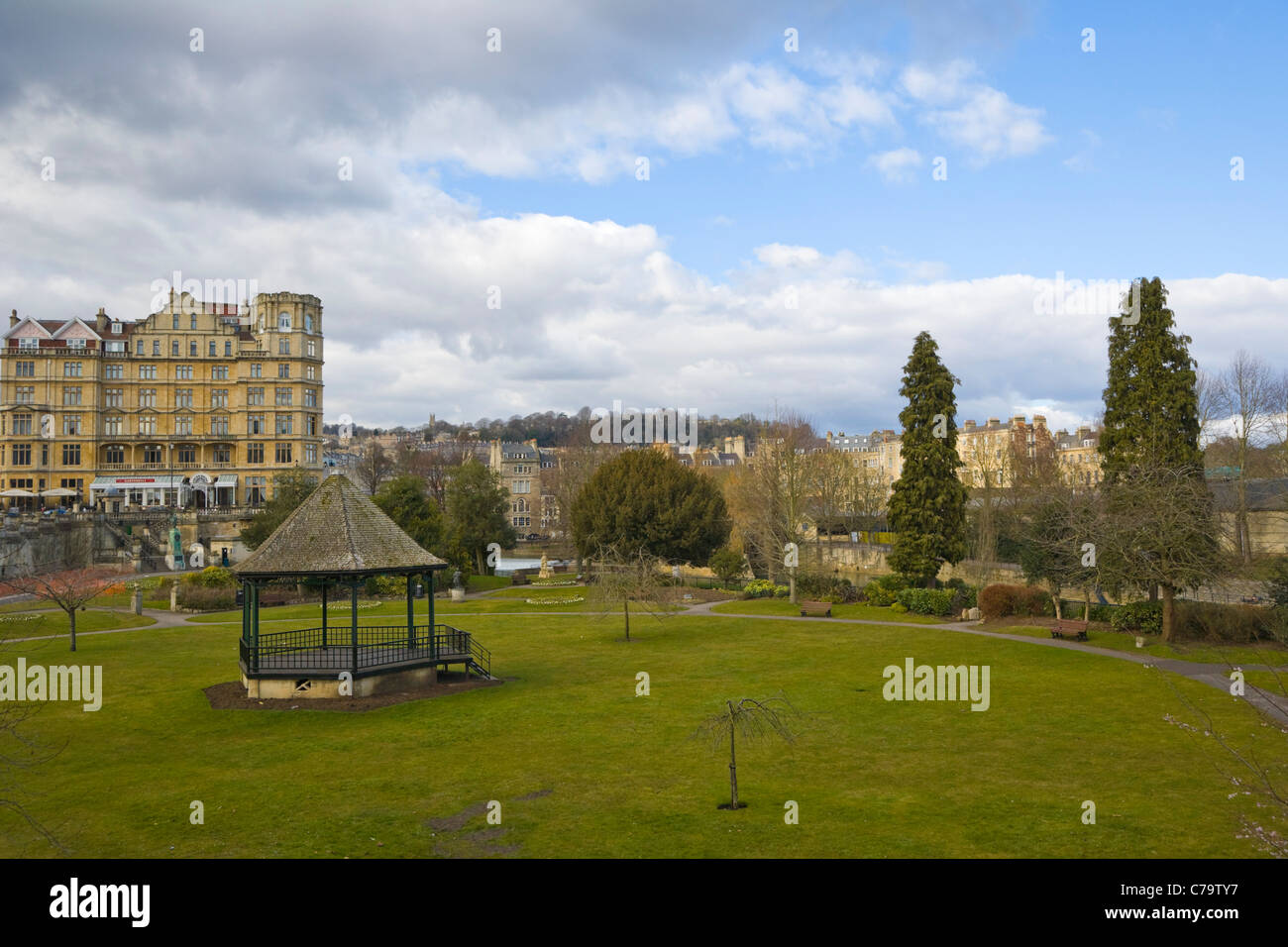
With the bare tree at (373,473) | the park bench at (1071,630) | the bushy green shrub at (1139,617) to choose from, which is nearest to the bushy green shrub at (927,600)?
the park bench at (1071,630)

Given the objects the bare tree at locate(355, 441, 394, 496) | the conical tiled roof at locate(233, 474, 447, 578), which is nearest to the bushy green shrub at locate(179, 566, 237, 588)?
the conical tiled roof at locate(233, 474, 447, 578)

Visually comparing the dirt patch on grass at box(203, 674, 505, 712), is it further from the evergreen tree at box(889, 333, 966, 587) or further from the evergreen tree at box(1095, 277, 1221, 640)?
the evergreen tree at box(889, 333, 966, 587)

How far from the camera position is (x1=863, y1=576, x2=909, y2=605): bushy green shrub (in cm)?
4391

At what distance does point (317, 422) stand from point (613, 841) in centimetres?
7997

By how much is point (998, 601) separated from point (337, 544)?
92.5 feet

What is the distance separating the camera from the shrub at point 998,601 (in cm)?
3838

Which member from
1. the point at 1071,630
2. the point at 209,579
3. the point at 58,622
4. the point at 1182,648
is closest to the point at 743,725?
the point at 1182,648

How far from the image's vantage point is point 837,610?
43125 millimetres

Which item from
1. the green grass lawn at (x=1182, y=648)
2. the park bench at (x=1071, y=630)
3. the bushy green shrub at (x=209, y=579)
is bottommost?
the green grass lawn at (x=1182, y=648)

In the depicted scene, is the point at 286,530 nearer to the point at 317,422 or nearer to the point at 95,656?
the point at 95,656

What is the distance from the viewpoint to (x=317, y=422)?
85875 millimetres

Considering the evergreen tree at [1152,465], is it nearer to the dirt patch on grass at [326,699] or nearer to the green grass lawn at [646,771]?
the green grass lawn at [646,771]

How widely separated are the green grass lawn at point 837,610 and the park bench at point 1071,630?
6.04 m
